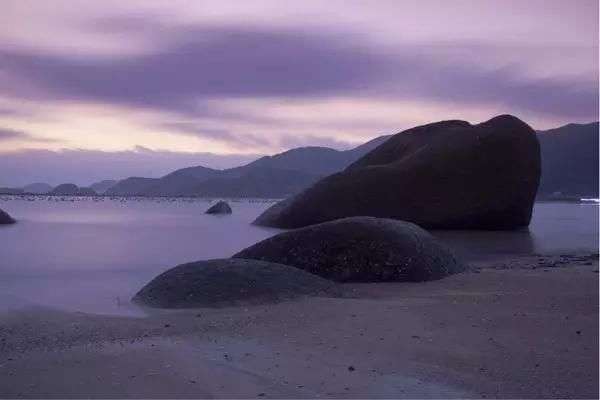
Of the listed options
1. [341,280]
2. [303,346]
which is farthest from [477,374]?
[341,280]

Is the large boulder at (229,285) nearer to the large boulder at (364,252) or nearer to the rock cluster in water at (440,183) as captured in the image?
the large boulder at (364,252)

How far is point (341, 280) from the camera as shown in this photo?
39.1ft

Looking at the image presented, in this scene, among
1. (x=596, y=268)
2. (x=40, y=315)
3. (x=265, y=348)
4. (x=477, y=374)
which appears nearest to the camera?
(x=477, y=374)

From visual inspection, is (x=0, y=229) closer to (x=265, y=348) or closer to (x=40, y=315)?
(x=40, y=315)

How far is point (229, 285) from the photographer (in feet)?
31.9

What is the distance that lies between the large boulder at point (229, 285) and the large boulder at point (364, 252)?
1.66 metres

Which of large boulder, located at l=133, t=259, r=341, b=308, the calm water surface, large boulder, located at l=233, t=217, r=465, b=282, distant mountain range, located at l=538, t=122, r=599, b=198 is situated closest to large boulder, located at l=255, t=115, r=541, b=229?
the calm water surface

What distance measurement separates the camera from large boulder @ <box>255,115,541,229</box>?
27.9 meters

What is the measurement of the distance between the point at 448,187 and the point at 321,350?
22831mm

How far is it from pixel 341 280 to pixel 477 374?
6.25m

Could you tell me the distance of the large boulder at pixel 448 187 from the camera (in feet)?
91.6

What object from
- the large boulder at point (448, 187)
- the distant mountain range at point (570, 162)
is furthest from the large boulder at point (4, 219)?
the distant mountain range at point (570, 162)

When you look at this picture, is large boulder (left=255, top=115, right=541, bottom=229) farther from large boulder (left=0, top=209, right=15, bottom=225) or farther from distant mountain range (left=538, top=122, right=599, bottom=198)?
distant mountain range (left=538, top=122, right=599, bottom=198)

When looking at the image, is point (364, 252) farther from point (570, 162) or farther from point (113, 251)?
point (570, 162)
